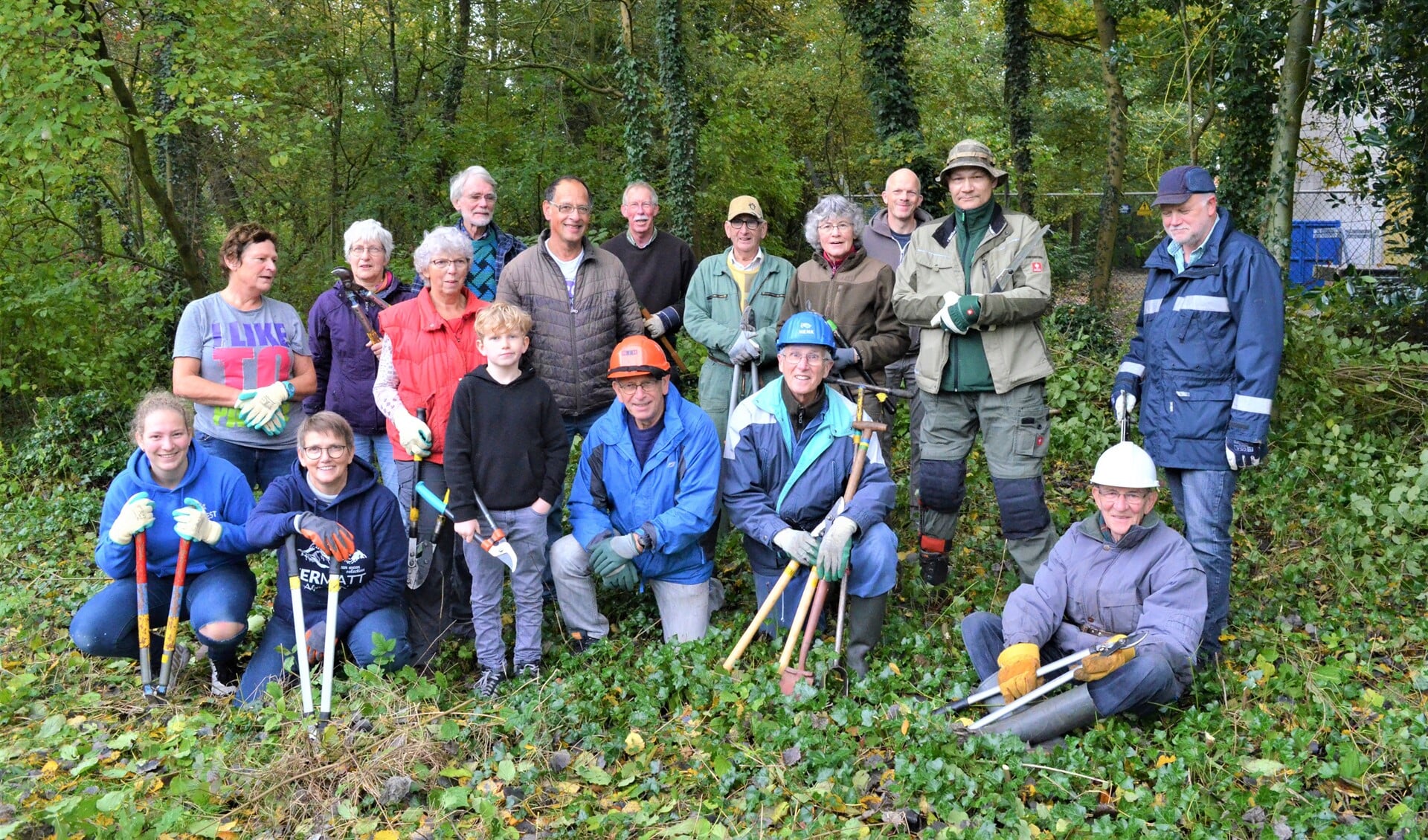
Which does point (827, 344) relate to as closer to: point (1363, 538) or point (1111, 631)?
point (1111, 631)

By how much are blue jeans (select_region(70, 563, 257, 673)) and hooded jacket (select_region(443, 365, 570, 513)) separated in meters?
1.05

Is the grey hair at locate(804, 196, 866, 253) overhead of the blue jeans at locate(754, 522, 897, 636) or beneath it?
overhead

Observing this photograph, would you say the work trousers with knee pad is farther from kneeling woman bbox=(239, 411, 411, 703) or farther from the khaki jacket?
kneeling woman bbox=(239, 411, 411, 703)

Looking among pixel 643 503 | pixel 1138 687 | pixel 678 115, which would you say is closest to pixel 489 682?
pixel 643 503

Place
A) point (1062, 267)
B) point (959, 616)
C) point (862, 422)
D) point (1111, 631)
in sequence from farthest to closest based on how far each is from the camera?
point (1062, 267) < point (959, 616) < point (862, 422) < point (1111, 631)

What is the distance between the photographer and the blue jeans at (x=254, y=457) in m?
5.19

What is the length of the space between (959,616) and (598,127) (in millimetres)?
8666

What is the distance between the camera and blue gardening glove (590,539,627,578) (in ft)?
15.3

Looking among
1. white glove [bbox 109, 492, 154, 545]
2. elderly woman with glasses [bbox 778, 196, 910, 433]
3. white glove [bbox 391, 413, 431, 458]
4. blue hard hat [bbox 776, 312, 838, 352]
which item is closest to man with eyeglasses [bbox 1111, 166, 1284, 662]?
elderly woman with glasses [bbox 778, 196, 910, 433]

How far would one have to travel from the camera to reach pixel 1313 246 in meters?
10.1

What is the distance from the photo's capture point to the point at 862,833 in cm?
336

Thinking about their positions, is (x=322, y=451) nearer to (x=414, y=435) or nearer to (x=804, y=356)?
(x=414, y=435)

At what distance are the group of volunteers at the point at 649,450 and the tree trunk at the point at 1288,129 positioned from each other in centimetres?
301

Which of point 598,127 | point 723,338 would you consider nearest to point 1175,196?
point 723,338
